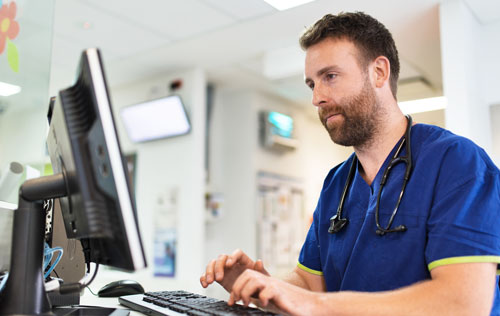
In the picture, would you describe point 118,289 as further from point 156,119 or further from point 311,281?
point 156,119

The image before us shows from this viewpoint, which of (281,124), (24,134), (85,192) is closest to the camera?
(85,192)

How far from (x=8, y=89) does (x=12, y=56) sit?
11 centimetres

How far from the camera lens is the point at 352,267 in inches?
44.8

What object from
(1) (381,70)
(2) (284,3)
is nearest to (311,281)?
(1) (381,70)

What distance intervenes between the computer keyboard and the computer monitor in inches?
6.5

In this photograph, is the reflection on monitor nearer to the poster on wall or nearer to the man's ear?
the poster on wall

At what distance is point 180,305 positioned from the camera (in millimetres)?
932

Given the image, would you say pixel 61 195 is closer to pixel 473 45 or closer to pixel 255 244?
pixel 473 45

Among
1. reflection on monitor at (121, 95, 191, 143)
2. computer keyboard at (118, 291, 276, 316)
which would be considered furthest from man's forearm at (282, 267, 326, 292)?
reflection on monitor at (121, 95, 191, 143)

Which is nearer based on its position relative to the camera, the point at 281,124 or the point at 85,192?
the point at 85,192

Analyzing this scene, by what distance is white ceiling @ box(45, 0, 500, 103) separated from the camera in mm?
3000

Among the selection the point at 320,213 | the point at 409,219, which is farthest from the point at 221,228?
the point at 409,219

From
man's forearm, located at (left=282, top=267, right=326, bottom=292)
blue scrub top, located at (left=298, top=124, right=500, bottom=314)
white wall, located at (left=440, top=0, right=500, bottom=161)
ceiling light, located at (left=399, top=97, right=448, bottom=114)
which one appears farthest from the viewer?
ceiling light, located at (left=399, top=97, right=448, bottom=114)

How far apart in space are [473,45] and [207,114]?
2581 millimetres
